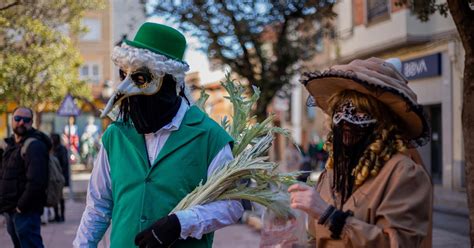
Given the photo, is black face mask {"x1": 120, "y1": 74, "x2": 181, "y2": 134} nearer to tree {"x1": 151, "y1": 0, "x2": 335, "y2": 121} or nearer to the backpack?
the backpack

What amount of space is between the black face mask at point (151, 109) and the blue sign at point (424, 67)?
1706 centimetres

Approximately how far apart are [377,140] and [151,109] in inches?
43.4

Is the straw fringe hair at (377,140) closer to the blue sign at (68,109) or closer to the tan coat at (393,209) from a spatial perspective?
the tan coat at (393,209)

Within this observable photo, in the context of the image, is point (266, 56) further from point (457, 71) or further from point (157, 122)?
point (157, 122)

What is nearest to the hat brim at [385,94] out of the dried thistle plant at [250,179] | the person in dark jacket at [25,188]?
the dried thistle plant at [250,179]

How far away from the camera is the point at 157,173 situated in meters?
3.33

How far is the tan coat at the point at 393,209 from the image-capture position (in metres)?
2.73

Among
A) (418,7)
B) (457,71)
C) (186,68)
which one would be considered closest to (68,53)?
(457,71)

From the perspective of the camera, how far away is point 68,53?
69.6 feet

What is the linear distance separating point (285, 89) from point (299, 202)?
47.3 ft

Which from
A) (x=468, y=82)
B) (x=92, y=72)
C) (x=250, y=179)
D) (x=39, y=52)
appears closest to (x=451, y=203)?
(x=468, y=82)

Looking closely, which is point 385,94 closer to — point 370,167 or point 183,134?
point 370,167

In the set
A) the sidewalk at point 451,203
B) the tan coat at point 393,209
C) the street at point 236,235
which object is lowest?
the sidewalk at point 451,203

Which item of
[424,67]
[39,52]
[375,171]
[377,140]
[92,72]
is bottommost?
[375,171]
